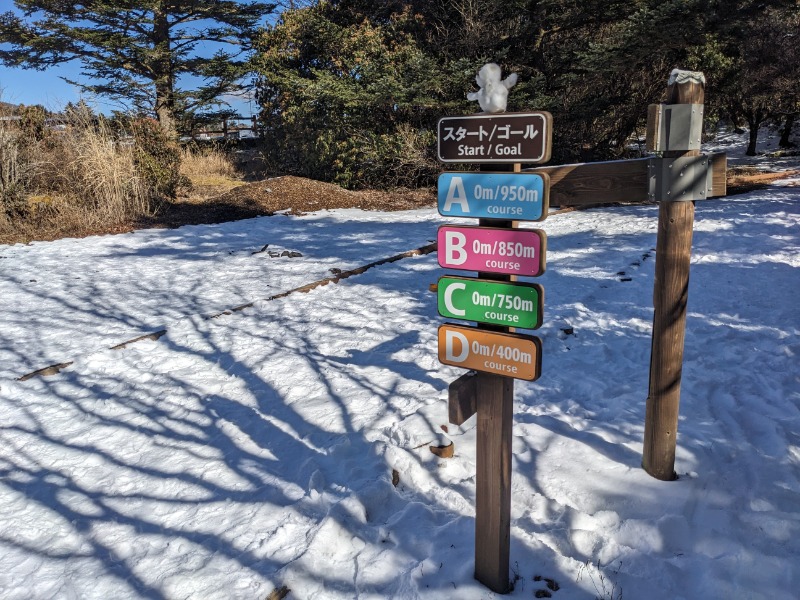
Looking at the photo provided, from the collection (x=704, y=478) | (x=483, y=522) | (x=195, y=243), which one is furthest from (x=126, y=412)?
(x=195, y=243)

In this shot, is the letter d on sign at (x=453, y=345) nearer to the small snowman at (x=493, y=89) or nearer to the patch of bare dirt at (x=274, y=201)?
the small snowman at (x=493, y=89)

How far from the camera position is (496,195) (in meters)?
2.12

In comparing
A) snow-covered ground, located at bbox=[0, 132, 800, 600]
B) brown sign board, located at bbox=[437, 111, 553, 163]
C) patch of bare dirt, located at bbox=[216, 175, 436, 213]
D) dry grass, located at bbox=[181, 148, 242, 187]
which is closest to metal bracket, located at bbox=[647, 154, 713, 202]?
brown sign board, located at bbox=[437, 111, 553, 163]

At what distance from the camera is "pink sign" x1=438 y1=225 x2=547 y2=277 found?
2.09 meters

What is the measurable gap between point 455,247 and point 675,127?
1.37 meters

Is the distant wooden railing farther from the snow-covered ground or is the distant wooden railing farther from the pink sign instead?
the pink sign

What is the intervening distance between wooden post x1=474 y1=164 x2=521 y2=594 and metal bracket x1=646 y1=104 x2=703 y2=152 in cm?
128

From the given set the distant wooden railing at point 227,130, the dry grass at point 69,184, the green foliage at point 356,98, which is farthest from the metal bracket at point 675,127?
the distant wooden railing at point 227,130

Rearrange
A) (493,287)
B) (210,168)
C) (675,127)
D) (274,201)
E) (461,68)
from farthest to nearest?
(210,168)
(461,68)
(274,201)
(675,127)
(493,287)

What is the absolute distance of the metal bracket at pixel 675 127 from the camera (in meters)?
2.79

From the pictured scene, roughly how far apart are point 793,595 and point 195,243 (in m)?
9.12

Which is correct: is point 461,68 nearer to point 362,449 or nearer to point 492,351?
point 362,449

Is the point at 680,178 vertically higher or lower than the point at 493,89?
lower

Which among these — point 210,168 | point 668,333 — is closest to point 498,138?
point 668,333
